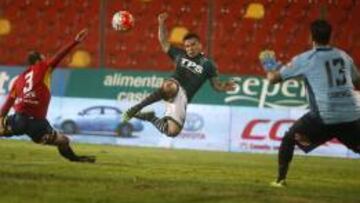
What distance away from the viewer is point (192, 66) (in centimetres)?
1296

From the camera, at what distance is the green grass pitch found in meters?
8.58

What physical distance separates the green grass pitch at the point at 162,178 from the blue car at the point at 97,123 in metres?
3.47

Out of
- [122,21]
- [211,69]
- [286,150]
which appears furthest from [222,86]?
[286,150]

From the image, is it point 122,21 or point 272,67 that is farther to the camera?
point 122,21

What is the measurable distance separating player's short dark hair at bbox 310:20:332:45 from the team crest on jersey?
3875 mm

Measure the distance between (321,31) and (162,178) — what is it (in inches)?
129

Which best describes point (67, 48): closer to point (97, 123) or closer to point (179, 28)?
point (97, 123)

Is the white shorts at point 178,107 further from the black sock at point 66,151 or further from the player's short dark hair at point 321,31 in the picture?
the player's short dark hair at point 321,31

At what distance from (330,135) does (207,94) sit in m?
11.7

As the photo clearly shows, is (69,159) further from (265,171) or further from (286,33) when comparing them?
(286,33)

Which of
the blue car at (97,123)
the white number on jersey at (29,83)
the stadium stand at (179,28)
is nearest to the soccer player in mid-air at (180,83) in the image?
the white number on jersey at (29,83)

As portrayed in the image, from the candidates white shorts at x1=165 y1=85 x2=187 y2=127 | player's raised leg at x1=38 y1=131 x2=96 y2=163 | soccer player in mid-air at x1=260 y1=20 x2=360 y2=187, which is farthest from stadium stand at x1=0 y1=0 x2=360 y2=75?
soccer player in mid-air at x1=260 y1=20 x2=360 y2=187

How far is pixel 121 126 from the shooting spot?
69.1ft

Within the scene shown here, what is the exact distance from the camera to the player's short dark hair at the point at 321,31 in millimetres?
9156
